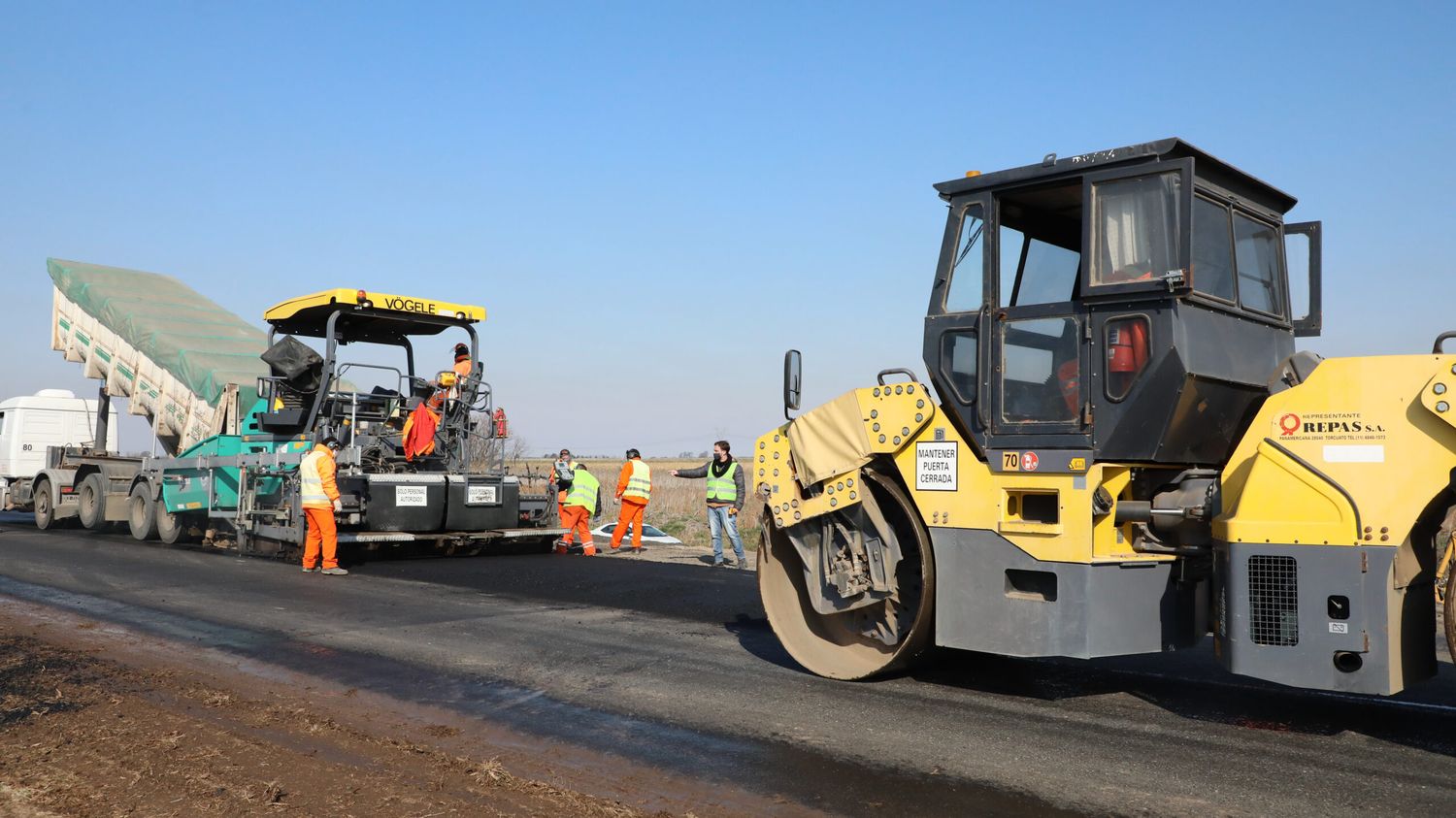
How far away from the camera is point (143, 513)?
1592 cm

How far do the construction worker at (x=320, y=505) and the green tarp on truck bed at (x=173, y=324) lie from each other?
3.40m

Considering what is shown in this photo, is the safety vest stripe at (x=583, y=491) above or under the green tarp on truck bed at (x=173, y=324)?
under

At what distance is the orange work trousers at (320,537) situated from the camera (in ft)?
38.6

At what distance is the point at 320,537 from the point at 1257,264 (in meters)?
9.62

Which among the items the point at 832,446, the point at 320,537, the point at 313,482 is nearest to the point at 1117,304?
the point at 832,446

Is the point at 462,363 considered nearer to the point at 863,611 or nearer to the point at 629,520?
the point at 629,520

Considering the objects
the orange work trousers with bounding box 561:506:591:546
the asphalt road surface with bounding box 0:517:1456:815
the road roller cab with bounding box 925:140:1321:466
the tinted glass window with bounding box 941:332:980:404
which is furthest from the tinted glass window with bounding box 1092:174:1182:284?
the orange work trousers with bounding box 561:506:591:546

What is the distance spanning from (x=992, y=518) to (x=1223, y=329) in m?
1.44

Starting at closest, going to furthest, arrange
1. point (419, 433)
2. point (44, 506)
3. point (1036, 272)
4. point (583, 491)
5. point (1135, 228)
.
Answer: point (1135, 228)
point (1036, 272)
point (419, 433)
point (583, 491)
point (44, 506)

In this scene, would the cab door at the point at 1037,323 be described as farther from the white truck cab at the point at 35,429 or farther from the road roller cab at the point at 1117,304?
the white truck cab at the point at 35,429

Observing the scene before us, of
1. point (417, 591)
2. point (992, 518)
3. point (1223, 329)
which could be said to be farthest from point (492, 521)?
point (1223, 329)

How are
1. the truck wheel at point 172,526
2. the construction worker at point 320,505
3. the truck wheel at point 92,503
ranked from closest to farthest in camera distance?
the construction worker at point 320,505 < the truck wheel at point 172,526 < the truck wheel at point 92,503

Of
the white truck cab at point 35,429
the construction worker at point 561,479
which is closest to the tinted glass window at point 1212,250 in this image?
the construction worker at point 561,479

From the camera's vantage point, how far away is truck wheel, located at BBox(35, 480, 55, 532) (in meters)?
18.0
